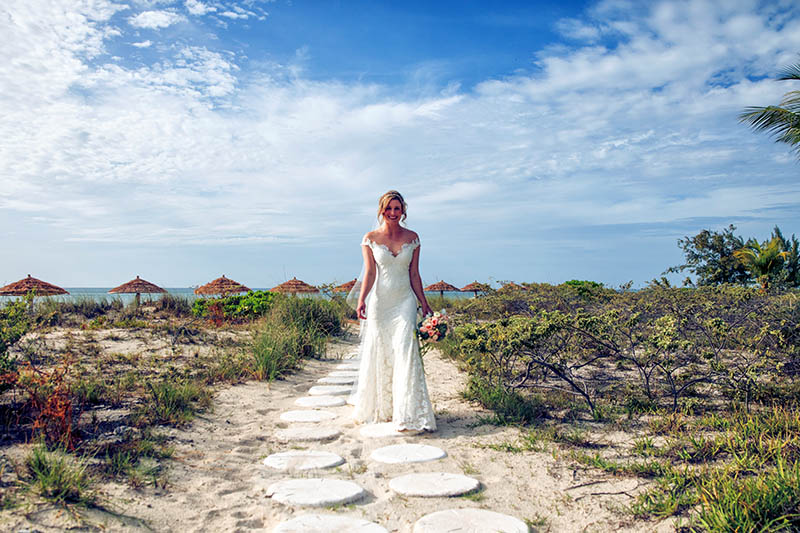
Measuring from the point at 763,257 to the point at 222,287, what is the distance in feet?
66.2

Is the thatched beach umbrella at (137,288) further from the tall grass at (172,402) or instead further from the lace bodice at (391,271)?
the lace bodice at (391,271)

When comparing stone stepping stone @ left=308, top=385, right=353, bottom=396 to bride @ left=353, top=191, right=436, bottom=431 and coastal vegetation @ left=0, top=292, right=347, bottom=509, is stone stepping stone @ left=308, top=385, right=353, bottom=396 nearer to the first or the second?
coastal vegetation @ left=0, top=292, right=347, bottom=509

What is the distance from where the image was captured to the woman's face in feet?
16.7

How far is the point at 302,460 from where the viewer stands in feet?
13.0

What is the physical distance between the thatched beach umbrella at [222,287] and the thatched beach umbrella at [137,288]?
1.11 metres

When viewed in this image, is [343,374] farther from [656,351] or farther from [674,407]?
[674,407]

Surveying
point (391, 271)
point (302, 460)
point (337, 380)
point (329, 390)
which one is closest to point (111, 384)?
point (329, 390)

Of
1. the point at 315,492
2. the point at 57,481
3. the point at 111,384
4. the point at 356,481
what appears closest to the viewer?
the point at 57,481

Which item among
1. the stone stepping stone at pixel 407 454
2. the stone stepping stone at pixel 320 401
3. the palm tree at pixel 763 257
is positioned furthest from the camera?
the palm tree at pixel 763 257

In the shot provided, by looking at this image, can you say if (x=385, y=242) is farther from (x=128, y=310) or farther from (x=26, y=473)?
(x=128, y=310)

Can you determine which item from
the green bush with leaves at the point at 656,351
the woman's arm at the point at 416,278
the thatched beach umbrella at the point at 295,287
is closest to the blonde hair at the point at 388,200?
the woman's arm at the point at 416,278

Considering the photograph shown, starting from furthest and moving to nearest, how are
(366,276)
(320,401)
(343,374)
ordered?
(343,374), (320,401), (366,276)

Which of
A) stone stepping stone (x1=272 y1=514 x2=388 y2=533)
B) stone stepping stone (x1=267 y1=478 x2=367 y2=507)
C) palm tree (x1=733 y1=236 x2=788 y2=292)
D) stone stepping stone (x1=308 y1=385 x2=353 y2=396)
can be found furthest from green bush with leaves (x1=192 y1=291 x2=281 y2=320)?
palm tree (x1=733 y1=236 x2=788 y2=292)

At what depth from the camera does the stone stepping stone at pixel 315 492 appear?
→ 317cm
